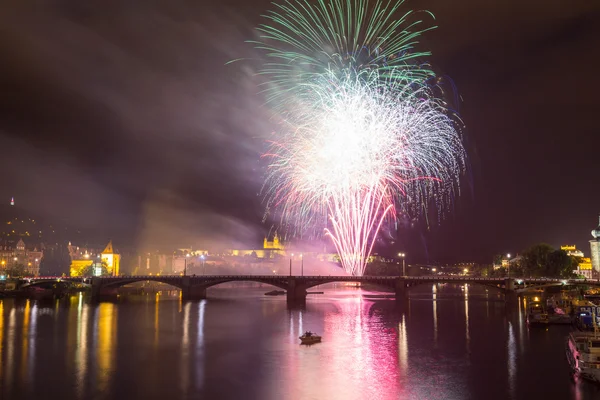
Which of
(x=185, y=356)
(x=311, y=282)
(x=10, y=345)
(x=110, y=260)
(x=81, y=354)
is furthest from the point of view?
(x=110, y=260)

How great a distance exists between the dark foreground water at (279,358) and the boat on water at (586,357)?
1017 millimetres

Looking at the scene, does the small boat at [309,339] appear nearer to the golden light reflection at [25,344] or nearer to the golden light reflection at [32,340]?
the golden light reflection at [32,340]

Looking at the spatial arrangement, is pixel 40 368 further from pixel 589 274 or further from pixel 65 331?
pixel 589 274

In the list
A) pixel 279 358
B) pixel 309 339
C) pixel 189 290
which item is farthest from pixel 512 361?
pixel 189 290

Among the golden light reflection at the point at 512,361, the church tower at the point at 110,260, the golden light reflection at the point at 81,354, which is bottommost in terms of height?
the golden light reflection at the point at 512,361

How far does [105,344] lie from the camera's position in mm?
43250

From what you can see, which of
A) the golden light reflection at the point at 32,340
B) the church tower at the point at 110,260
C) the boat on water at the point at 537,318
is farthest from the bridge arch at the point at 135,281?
the boat on water at the point at 537,318

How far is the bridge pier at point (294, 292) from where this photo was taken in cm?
8600

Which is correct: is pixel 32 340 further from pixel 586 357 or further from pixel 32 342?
pixel 586 357

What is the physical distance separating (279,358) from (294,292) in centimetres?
4915

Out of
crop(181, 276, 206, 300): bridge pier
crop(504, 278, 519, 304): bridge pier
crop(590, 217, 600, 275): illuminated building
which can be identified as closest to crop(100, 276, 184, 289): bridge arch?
crop(181, 276, 206, 300): bridge pier

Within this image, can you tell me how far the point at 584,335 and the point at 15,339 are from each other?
48.7 m

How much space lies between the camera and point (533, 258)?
4373 inches

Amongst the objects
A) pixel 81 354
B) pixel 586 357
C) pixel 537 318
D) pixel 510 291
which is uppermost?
pixel 510 291
